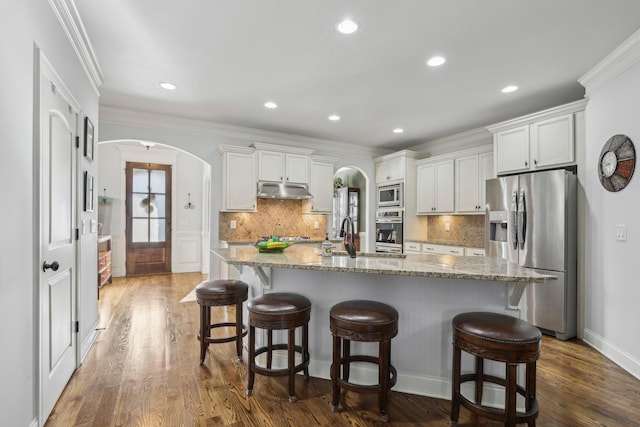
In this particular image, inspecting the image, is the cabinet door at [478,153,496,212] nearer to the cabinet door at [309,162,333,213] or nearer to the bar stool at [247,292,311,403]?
the cabinet door at [309,162,333,213]

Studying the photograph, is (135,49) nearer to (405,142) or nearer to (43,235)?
(43,235)

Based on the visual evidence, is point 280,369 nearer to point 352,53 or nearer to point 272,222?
point 352,53

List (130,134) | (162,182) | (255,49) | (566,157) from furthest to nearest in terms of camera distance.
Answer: (162,182), (130,134), (566,157), (255,49)

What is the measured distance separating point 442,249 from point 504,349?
3.56 meters

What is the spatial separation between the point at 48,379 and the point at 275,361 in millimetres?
1440

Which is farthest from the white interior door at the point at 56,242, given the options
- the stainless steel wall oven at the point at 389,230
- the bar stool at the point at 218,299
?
the stainless steel wall oven at the point at 389,230

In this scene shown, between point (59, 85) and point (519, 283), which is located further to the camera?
point (59, 85)

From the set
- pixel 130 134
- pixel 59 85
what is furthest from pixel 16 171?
pixel 130 134

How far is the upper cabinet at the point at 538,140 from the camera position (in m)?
3.42

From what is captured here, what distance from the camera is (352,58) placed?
2863 millimetres

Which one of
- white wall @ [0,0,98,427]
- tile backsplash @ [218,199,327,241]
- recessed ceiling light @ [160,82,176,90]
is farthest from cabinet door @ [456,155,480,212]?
white wall @ [0,0,98,427]

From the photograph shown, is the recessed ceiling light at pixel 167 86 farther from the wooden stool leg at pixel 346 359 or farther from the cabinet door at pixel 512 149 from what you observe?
the cabinet door at pixel 512 149

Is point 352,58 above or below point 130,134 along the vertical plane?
above

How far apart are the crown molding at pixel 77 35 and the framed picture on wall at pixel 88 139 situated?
0.45 meters
